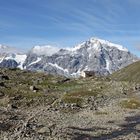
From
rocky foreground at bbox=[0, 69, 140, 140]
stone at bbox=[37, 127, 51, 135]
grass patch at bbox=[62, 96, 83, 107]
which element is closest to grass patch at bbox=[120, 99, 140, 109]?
rocky foreground at bbox=[0, 69, 140, 140]

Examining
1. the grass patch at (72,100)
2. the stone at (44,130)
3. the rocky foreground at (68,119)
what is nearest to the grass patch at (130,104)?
the rocky foreground at (68,119)

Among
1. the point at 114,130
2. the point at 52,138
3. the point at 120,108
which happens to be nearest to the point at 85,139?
the point at 52,138

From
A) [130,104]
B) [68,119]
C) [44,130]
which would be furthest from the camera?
[130,104]

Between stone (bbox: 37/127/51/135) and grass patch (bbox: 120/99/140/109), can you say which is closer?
stone (bbox: 37/127/51/135)

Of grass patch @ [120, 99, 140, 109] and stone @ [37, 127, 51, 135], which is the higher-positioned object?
grass patch @ [120, 99, 140, 109]

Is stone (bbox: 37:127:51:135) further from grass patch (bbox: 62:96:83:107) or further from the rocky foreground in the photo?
grass patch (bbox: 62:96:83:107)

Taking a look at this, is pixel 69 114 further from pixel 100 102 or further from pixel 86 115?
pixel 100 102

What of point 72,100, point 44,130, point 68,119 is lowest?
point 44,130

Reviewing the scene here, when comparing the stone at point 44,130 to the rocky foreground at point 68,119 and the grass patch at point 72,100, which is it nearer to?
the rocky foreground at point 68,119

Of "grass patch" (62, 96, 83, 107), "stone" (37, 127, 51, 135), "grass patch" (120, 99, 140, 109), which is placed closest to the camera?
"stone" (37, 127, 51, 135)

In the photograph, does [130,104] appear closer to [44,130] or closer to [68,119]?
[68,119]

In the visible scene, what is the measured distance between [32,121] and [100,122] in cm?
1444

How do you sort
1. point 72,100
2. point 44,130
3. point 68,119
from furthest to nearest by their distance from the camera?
point 72,100, point 68,119, point 44,130

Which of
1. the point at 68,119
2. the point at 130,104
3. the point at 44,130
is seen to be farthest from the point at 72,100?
the point at 44,130
